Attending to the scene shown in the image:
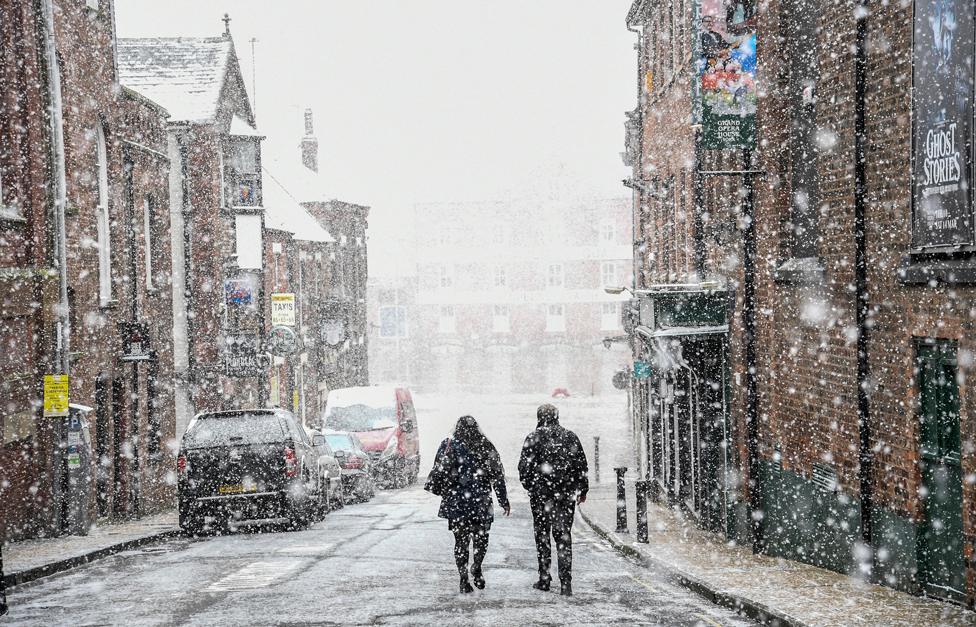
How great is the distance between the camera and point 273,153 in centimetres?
5544

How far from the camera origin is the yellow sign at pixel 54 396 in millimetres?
17000

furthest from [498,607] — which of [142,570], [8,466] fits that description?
[8,466]

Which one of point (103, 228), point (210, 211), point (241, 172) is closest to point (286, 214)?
point (241, 172)

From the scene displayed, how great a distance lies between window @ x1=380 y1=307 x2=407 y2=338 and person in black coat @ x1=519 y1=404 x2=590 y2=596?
2620 inches

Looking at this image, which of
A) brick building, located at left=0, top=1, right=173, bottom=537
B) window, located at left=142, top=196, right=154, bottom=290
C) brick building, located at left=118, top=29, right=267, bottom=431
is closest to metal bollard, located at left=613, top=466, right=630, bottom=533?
brick building, located at left=0, top=1, right=173, bottom=537

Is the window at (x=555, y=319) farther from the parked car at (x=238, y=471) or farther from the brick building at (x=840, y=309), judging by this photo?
the parked car at (x=238, y=471)

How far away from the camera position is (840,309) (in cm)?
1272

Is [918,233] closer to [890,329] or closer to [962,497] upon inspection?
[890,329]

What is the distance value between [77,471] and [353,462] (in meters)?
9.64

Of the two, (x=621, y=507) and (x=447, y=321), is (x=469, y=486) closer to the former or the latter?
(x=621, y=507)

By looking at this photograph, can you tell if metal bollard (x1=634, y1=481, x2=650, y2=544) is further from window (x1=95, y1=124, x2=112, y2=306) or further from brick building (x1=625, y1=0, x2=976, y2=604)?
window (x1=95, y1=124, x2=112, y2=306)

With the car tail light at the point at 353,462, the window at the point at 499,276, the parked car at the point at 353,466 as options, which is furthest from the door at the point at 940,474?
the window at the point at 499,276

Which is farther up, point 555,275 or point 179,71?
point 179,71

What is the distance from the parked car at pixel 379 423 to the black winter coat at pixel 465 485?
62.8ft
